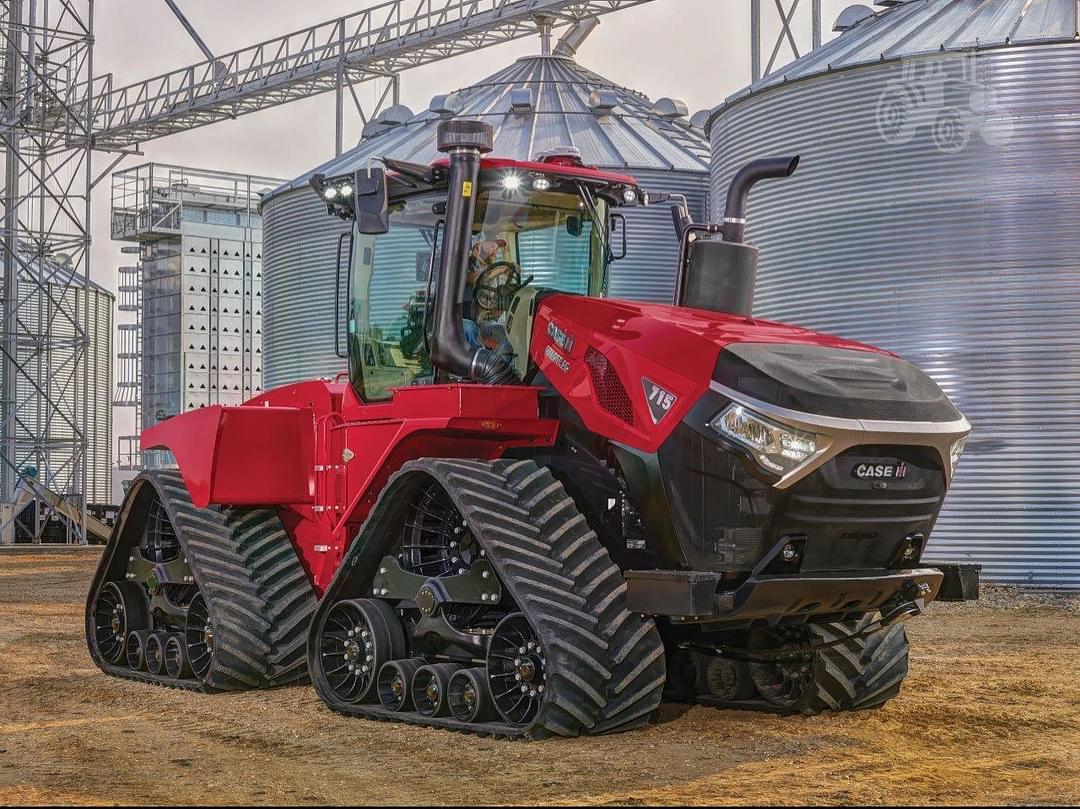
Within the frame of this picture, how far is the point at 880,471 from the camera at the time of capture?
300 inches

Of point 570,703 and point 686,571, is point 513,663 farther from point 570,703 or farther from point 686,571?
point 686,571

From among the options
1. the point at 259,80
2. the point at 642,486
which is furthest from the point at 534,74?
the point at 642,486

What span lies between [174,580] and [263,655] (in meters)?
1.11

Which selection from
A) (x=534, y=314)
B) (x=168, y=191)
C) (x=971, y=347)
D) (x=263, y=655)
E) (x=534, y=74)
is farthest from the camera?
(x=168, y=191)

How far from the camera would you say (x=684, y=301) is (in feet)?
29.5

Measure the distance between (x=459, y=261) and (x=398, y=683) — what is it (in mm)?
2438

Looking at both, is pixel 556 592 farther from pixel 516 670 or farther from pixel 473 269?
pixel 473 269

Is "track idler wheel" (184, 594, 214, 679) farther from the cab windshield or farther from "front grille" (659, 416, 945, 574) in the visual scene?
"front grille" (659, 416, 945, 574)

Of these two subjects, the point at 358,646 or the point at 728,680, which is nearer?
the point at 358,646

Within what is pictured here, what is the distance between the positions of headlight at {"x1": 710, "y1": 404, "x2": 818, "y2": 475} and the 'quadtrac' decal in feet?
1.02

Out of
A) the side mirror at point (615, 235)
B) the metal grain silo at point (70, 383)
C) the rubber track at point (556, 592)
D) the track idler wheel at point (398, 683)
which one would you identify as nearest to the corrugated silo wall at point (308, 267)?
the metal grain silo at point (70, 383)

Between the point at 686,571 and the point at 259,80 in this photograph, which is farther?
the point at 259,80

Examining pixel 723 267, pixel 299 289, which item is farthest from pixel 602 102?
pixel 723 267

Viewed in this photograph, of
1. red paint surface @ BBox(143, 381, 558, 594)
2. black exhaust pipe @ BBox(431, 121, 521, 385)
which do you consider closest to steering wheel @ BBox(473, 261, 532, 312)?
black exhaust pipe @ BBox(431, 121, 521, 385)
